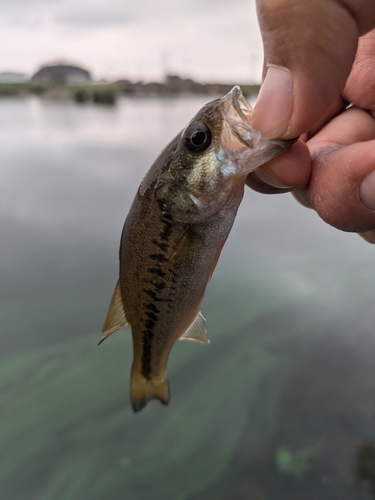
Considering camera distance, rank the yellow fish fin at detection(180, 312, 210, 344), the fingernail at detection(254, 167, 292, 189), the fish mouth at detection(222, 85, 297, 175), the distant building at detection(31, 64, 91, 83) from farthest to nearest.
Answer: the distant building at detection(31, 64, 91, 83) → the yellow fish fin at detection(180, 312, 210, 344) → the fingernail at detection(254, 167, 292, 189) → the fish mouth at detection(222, 85, 297, 175)

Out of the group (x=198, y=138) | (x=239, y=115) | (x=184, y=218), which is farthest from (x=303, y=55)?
(x=184, y=218)

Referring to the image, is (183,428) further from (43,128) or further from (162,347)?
(43,128)

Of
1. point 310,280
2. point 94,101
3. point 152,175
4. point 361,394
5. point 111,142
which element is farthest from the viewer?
point 94,101

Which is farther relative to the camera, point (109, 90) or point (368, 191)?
point (109, 90)

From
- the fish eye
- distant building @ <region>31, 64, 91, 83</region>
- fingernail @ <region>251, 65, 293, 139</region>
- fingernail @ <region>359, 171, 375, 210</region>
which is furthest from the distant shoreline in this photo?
distant building @ <region>31, 64, 91, 83</region>

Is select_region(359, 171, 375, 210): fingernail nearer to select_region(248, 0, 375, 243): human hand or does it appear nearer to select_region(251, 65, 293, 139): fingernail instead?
select_region(248, 0, 375, 243): human hand

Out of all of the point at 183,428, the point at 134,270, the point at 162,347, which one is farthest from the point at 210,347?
the point at 134,270

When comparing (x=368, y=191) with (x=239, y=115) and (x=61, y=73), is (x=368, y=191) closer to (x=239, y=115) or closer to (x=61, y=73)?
(x=239, y=115)
